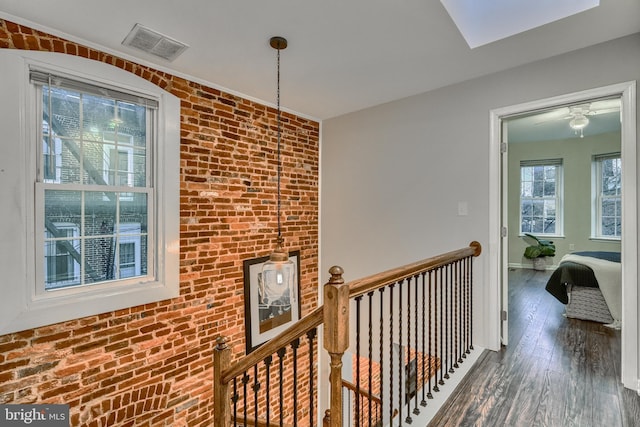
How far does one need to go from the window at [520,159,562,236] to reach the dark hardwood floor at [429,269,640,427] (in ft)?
14.0

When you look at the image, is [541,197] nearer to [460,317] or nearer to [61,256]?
[460,317]

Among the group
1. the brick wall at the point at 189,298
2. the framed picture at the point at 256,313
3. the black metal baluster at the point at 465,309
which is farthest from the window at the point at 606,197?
the framed picture at the point at 256,313

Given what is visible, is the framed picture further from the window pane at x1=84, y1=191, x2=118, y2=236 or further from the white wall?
the window pane at x1=84, y1=191, x2=118, y2=236

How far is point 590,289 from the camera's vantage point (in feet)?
11.9

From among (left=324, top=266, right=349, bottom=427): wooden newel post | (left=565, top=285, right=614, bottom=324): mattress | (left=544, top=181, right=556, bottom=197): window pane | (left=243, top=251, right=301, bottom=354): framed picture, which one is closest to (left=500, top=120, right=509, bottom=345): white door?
(left=565, top=285, right=614, bottom=324): mattress

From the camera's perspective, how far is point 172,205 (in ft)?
9.14

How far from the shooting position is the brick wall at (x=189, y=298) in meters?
2.20

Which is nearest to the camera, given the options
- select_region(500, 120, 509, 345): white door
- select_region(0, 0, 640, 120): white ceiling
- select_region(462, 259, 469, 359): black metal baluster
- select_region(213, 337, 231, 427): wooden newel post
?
select_region(213, 337, 231, 427): wooden newel post

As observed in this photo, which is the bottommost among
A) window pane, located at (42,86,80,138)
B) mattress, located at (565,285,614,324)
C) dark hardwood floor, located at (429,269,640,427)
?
dark hardwood floor, located at (429,269,640,427)

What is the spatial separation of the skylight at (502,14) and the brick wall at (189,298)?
2105 millimetres

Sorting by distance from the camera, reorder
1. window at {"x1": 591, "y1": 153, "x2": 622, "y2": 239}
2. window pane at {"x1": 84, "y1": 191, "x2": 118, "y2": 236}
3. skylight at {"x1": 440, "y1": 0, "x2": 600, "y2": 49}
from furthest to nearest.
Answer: window at {"x1": 591, "y1": 153, "x2": 622, "y2": 239}
window pane at {"x1": 84, "y1": 191, "x2": 118, "y2": 236}
skylight at {"x1": 440, "y1": 0, "x2": 600, "y2": 49}

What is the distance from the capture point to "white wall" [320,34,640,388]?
257cm

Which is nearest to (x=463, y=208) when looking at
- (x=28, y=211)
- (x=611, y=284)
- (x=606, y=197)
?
(x=611, y=284)

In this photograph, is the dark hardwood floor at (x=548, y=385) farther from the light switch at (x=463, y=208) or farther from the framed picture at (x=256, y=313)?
the framed picture at (x=256, y=313)
